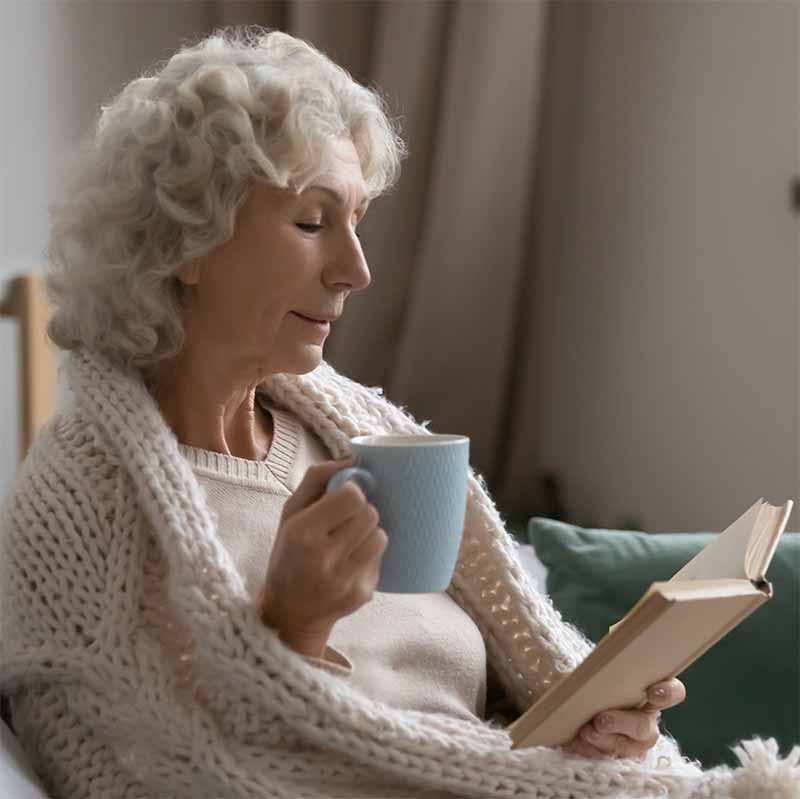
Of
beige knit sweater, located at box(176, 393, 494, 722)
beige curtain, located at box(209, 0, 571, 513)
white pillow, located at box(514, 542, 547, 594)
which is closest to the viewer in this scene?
beige knit sweater, located at box(176, 393, 494, 722)

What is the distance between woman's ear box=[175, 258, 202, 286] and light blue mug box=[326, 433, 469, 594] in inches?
10.1

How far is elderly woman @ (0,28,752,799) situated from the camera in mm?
961

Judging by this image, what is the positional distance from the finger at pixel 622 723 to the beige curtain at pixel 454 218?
4.79ft

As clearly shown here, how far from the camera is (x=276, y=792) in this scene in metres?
0.96

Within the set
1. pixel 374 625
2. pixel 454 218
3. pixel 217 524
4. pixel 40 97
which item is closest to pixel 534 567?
pixel 374 625

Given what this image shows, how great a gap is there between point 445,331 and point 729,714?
1243 mm

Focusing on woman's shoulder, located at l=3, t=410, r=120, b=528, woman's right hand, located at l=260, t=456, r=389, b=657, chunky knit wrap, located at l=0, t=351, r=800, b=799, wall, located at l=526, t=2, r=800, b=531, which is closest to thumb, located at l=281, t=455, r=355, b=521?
woman's right hand, located at l=260, t=456, r=389, b=657

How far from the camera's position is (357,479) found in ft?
2.86

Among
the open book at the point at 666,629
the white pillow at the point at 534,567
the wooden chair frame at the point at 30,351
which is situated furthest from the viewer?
the wooden chair frame at the point at 30,351

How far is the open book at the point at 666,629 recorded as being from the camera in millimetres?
845

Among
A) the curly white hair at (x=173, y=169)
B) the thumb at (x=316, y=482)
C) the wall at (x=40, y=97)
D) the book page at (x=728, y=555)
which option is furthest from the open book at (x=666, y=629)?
the wall at (x=40, y=97)

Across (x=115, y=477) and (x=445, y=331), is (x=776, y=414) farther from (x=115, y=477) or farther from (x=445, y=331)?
(x=115, y=477)

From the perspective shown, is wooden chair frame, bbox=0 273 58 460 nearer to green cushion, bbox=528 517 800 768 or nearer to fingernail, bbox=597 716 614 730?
green cushion, bbox=528 517 800 768

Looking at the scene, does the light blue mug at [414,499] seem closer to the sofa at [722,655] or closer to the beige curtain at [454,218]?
the sofa at [722,655]
